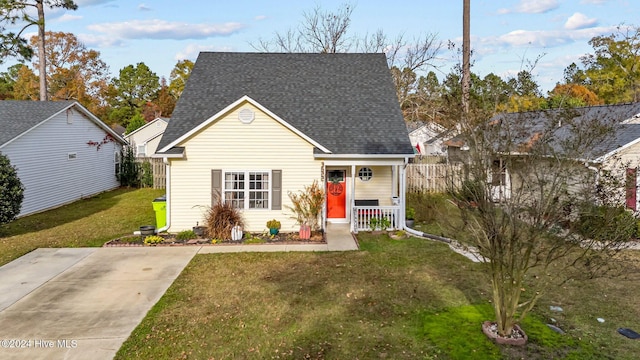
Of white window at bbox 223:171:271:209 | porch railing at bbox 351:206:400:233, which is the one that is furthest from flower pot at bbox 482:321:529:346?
white window at bbox 223:171:271:209

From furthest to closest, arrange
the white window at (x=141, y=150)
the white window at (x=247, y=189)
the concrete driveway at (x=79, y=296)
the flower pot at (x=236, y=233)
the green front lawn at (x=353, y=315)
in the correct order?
the white window at (x=141, y=150), the white window at (x=247, y=189), the flower pot at (x=236, y=233), the concrete driveway at (x=79, y=296), the green front lawn at (x=353, y=315)

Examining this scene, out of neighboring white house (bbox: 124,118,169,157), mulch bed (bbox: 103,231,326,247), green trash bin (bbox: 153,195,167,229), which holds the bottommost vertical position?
mulch bed (bbox: 103,231,326,247)

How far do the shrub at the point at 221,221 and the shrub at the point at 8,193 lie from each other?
6.45 metres

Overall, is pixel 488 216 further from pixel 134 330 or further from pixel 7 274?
pixel 7 274

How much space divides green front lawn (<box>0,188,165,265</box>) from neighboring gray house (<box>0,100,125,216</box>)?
2.62ft

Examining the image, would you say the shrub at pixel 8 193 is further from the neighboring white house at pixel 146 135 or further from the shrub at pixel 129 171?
the neighboring white house at pixel 146 135

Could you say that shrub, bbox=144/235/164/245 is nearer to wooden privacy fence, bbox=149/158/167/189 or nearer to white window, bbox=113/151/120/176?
wooden privacy fence, bbox=149/158/167/189

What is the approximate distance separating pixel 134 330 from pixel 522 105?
7653 millimetres

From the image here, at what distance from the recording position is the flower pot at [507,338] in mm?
6047

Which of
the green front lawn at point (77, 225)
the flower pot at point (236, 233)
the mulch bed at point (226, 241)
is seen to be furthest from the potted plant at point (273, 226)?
the green front lawn at point (77, 225)

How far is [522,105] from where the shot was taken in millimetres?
7641

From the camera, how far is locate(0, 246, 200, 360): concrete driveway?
6.15 meters

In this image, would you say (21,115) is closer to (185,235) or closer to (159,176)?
(159,176)

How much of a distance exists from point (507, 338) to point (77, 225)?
1398 centimetres
